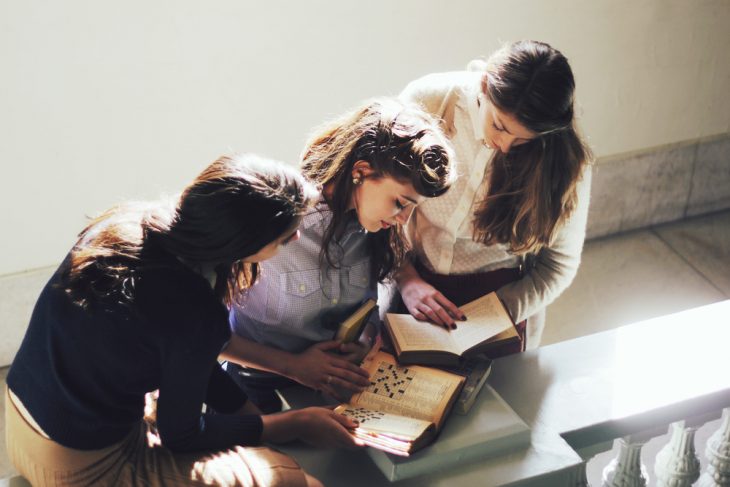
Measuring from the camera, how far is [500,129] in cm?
208

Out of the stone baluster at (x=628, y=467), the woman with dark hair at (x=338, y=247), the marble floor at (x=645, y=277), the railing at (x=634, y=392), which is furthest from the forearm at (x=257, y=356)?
the marble floor at (x=645, y=277)

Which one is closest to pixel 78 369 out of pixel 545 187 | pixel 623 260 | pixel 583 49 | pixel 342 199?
pixel 342 199

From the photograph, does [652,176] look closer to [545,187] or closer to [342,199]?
[545,187]

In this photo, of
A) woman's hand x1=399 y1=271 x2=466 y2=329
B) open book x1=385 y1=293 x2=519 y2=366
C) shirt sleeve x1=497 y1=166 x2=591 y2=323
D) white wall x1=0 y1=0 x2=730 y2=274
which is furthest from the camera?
white wall x1=0 y1=0 x2=730 y2=274

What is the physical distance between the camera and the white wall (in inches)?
128

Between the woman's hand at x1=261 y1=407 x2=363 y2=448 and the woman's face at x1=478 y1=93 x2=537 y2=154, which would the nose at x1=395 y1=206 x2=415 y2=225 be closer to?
the woman's face at x1=478 y1=93 x2=537 y2=154

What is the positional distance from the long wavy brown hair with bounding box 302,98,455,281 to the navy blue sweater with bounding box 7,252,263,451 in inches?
20.4

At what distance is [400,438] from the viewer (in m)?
1.52

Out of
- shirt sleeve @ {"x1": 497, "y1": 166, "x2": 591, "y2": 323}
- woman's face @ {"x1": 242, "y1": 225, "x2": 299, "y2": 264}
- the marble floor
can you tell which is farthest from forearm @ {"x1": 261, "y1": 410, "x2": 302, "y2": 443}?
the marble floor

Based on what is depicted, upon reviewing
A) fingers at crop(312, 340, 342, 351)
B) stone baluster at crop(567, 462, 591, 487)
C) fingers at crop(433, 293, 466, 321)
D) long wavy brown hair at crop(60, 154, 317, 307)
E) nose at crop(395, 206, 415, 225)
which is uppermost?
→ long wavy brown hair at crop(60, 154, 317, 307)

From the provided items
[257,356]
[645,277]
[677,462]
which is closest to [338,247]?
[257,356]

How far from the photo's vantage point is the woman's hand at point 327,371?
5.86 ft

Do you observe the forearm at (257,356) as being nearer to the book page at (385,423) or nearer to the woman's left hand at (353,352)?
the woman's left hand at (353,352)

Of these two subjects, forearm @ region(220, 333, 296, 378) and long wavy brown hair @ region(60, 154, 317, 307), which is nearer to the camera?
long wavy brown hair @ region(60, 154, 317, 307)
